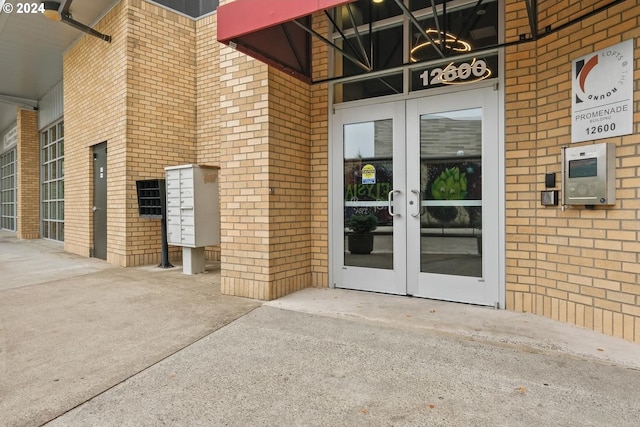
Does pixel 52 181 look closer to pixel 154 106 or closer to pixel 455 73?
pixel 154 106

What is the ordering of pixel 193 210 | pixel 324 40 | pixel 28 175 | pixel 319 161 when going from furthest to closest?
pixel 28 175 → pixel 193 210 → pixel 319 161 → pixel 324 40

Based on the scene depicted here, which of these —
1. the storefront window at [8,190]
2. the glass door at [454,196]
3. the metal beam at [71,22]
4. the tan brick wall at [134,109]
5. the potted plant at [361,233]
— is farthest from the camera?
the storefront window at [8,190]

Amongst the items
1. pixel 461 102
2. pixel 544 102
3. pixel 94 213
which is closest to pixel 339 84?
pixel 461 102

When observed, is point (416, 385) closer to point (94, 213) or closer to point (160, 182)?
point (160, 182)

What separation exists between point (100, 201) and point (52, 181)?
18.7 feet

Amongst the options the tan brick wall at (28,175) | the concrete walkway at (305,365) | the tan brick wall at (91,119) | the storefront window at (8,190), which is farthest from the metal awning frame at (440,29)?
the storefront window at (8,190)

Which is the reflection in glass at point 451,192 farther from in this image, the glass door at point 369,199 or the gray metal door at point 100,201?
the gray metal door at point 100,201

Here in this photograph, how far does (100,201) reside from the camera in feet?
25.3

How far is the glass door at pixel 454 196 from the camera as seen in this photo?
3930 mm

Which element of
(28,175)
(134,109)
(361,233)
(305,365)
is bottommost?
(305,365)

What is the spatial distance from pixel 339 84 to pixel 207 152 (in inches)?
155

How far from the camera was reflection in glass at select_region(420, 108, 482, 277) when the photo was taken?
159 inches

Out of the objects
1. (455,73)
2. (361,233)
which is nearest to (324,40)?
(455,73)

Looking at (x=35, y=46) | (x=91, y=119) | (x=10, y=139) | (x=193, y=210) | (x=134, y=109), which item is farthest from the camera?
(x=10, y=139)
